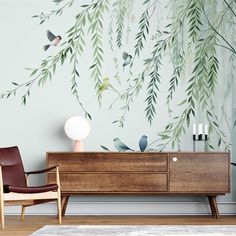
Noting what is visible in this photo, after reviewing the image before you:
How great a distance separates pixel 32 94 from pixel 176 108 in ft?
5.00

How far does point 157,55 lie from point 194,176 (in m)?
1.34

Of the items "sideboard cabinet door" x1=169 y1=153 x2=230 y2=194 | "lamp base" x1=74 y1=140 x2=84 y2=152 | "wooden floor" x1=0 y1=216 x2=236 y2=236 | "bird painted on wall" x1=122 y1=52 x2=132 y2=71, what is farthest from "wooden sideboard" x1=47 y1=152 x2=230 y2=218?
"bird painted on wall" x1=122 y1=52 x2=132 y2=71

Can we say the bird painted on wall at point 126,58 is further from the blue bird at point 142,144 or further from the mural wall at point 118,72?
the blue bird at point 142,144

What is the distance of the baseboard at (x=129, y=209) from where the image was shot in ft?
21.4

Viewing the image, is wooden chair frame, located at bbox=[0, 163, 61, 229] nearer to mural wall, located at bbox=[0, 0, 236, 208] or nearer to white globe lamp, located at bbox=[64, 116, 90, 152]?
white globe lamp, located at bbox=[64, 116, 90, 152]

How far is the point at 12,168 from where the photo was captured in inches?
236

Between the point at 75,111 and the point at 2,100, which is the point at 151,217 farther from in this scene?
the point at 2,100

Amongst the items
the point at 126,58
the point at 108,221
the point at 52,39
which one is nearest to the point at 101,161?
the point at 108,221

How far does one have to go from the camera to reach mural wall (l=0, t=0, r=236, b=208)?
658cm

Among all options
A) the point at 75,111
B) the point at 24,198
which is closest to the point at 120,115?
the point at 75,111

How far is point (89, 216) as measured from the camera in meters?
6.39

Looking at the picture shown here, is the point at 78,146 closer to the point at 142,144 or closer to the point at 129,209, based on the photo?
the point at 142,144

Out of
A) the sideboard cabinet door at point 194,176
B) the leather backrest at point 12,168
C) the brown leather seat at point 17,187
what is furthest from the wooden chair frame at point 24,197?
the sideboard cabinet door at point 194,176

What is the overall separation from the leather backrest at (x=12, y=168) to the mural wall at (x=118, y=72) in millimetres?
496
